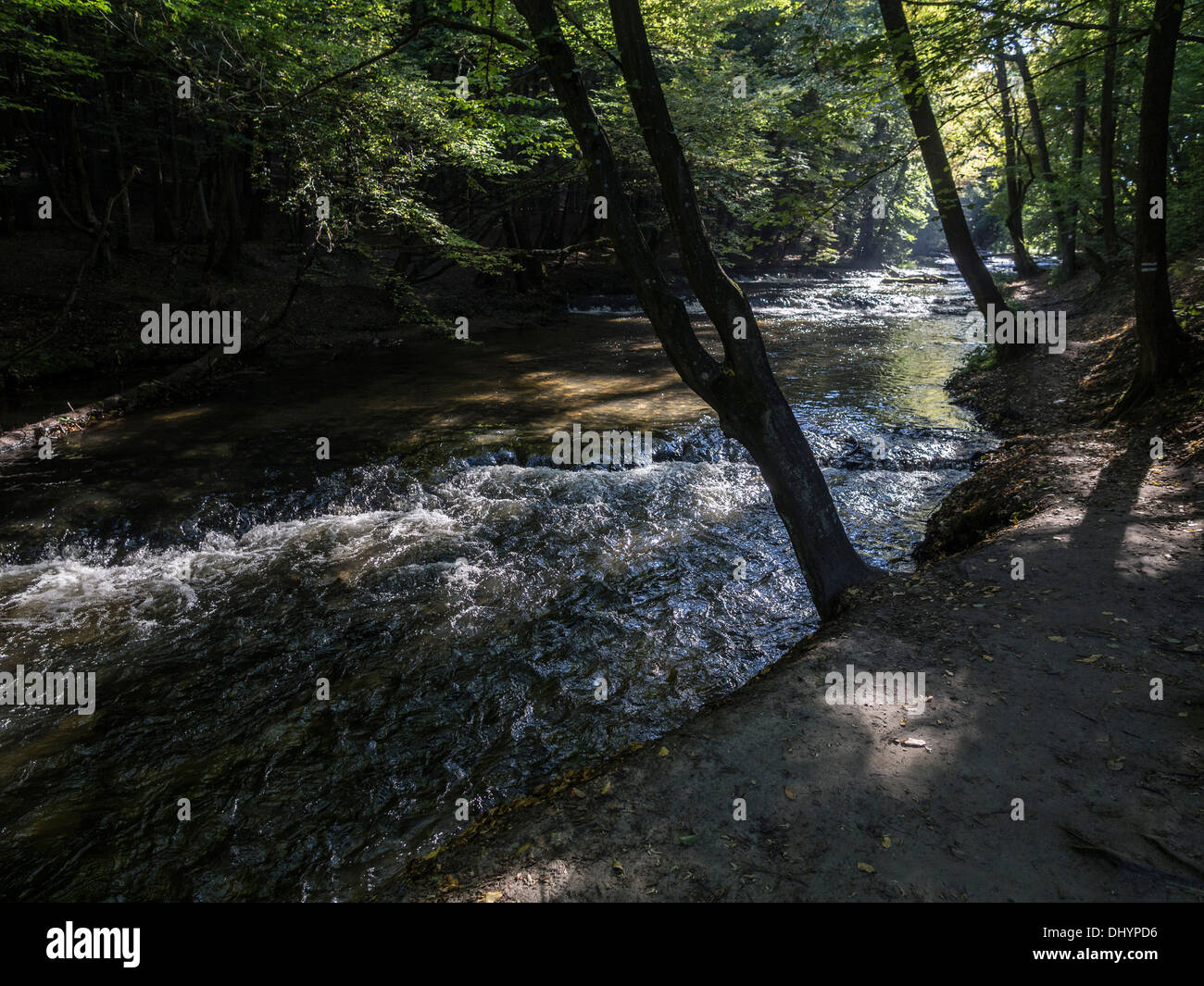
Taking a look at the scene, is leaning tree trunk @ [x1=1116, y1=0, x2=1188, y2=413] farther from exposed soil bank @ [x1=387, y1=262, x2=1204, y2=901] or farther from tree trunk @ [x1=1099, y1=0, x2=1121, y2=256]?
tree trunk @ [x1=1099, y1=0, x2=1121, y2=256]

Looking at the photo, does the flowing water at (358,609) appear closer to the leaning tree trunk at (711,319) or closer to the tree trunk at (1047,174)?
the leaning tree trunk at (711,319)

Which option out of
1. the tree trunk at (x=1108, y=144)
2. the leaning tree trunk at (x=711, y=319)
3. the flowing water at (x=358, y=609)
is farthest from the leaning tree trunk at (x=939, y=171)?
the tree trunk at (x=1108, y=144)

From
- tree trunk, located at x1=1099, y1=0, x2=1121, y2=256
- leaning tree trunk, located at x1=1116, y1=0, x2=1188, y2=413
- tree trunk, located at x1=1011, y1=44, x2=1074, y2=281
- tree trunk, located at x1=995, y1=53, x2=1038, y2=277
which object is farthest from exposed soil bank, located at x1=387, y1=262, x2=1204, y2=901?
tree trunk, located at x1=1011, y1=44, x2=1074, y2=281

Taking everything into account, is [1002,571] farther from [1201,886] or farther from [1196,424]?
[1196,424]

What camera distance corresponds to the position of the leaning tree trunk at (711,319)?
5.05 metres

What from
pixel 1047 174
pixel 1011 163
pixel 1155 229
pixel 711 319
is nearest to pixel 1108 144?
pixel 1047 174

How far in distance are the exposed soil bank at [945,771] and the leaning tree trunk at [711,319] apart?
0.65m

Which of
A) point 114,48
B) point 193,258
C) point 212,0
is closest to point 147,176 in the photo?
point 193,258

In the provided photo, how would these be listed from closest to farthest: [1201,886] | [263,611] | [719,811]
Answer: [1201,886] → [719,811] → [263,611]

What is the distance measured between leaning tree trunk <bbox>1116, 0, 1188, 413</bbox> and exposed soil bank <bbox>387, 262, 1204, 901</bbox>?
334cm

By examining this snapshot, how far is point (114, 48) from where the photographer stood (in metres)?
13.7

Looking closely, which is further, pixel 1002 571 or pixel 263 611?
pixel 263 611

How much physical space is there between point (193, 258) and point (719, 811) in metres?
23.1
